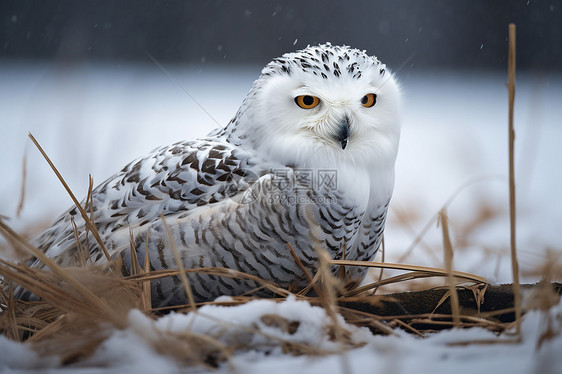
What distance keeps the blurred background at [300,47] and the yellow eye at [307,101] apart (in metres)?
0.25

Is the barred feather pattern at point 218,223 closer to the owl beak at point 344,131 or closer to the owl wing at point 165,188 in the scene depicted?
the owl wing at point 165,188

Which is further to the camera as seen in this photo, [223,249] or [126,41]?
[126,41]

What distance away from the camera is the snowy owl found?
0.91 meters

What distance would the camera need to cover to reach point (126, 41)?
3734mm

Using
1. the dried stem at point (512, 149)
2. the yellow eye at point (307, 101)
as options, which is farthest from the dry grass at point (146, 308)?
the yellow eye at point (307, 101)

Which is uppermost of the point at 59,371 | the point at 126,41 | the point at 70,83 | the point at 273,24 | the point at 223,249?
the point at 273,24

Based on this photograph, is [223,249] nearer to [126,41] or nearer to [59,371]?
[59,371]

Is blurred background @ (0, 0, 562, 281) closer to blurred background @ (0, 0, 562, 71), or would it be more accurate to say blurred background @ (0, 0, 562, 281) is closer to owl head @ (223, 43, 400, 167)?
blurred background @ (0, 0, 562, 71)

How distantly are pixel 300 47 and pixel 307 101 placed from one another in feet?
4.65

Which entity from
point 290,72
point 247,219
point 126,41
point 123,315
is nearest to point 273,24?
point 126,41

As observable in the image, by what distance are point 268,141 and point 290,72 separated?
0.53ft

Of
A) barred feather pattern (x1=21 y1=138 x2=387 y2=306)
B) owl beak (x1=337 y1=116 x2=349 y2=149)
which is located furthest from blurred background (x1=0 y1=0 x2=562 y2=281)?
owl beak (x1=337 y1=116 x2=349 y2=149)

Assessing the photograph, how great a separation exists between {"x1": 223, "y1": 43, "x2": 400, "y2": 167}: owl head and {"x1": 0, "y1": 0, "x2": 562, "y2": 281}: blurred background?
0.48 ft

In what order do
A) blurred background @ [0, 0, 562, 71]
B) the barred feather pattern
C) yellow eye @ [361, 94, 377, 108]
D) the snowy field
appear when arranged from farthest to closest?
blurred background @ [0, 0, 562, 71] → yellow eye @ [361, 94, 377, 108] → the barred feather pattern → the snowy field
